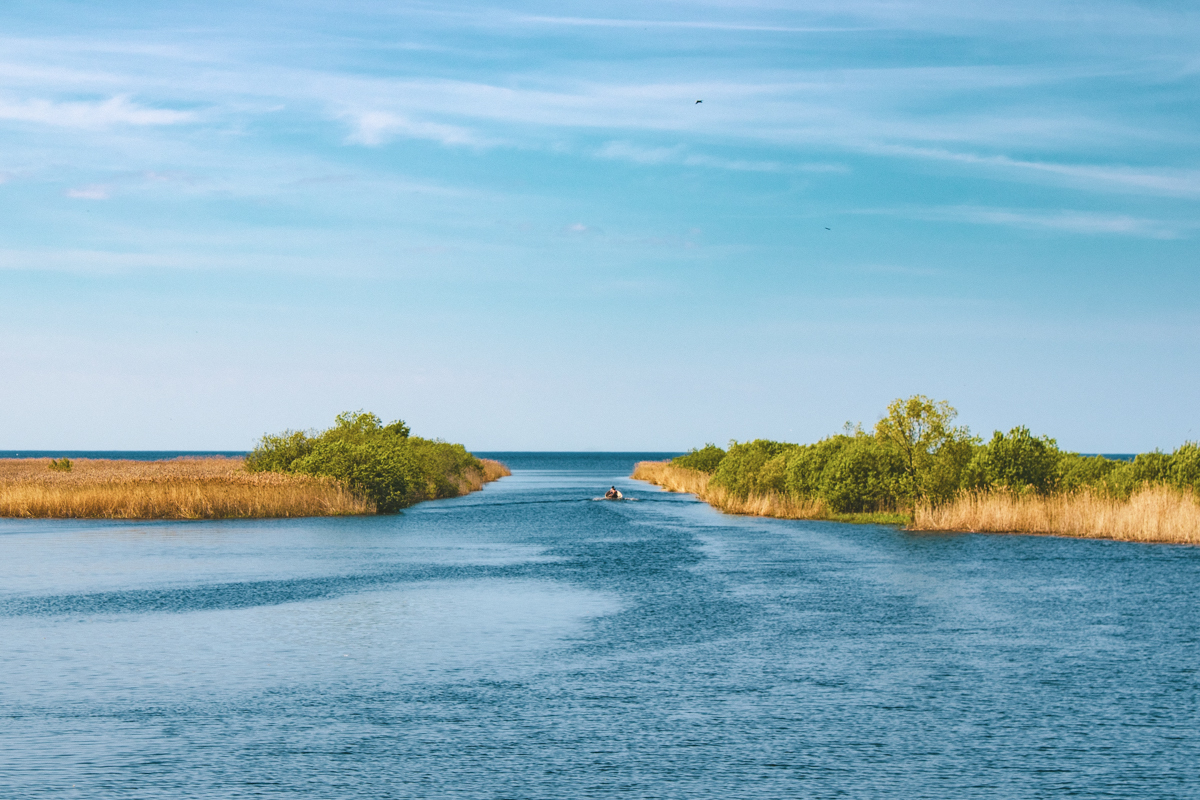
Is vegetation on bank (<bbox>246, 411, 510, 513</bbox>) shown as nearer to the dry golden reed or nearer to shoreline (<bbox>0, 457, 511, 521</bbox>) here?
shoreline (<bbox>0, 457, 511, 521</bbox>)

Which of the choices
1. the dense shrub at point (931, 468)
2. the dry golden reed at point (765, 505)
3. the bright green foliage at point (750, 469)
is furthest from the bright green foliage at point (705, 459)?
the dense shrub at point (931, 468)

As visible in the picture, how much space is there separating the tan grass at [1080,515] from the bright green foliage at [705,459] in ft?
185

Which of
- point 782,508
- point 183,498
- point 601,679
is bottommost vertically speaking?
point 601,679

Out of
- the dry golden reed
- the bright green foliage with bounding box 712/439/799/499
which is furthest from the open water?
the bright green foliage with bounding box 712/439/799/499

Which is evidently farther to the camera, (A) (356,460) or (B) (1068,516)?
(A) (356,460)

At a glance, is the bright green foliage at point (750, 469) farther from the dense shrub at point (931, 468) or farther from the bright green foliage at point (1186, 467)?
the bright green foliage at point (1186, 467)

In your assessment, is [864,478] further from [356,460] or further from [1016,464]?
[356,460]

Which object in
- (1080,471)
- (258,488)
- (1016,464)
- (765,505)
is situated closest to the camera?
(1016,464)

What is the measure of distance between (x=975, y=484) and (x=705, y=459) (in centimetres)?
5855

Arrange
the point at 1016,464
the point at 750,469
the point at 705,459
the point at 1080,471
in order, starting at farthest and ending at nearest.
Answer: the point at 705,459, the point at 750,469, the point at 1080,471, the point at 1016,464

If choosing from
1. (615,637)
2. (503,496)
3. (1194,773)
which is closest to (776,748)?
(1194,773)

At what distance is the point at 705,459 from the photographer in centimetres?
10750

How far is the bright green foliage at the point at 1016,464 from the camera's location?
1921 inches

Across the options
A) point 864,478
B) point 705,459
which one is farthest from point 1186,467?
point 705,459
